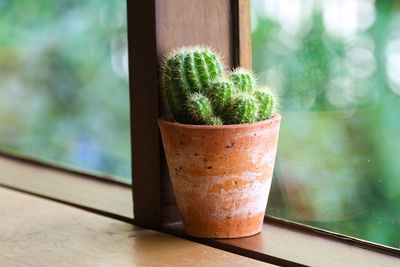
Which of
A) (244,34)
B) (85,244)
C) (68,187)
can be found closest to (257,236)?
(85,244)

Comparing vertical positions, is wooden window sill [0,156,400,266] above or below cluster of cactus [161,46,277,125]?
below

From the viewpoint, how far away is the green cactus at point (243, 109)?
1627mm

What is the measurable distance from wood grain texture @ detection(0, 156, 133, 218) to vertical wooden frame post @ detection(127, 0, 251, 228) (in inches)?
5.4

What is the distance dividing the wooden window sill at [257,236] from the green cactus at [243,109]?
286 mm

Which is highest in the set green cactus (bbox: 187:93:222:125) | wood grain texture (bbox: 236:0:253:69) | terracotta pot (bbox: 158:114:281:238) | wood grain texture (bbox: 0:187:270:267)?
wood grain texture (bbox: 236:0:253:69)

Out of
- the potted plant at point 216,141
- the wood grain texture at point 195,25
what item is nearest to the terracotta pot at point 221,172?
the potted plant at point 216,141

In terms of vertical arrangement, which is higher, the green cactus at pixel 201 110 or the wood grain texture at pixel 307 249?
the green cactus at pixel 201 110

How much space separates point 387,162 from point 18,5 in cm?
154

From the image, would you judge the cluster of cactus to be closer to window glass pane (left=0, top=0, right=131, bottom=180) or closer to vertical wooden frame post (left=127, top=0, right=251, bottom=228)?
vertical wooden frame post (left=127, top=0, right=251, bottom=228)

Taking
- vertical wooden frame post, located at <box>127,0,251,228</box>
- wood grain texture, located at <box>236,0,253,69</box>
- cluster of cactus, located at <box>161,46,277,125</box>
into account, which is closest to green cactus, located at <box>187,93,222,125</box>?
cluster of cactus, located at <box>161,46,277,125</box>

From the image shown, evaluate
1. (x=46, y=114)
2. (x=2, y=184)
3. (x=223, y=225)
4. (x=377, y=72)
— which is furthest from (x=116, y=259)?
(x=46, y=114)

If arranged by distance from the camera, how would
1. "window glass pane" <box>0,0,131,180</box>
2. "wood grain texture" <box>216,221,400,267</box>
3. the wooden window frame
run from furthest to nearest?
"window glass pane" <box>0,0,131,180</box> → the wooden window frame → "wood grain texture" <box>216,221,400,267</box>

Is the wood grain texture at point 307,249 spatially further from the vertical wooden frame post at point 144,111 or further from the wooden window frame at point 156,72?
the vertical wooden frame post at point 144,111

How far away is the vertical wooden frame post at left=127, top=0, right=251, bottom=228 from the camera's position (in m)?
1.80
